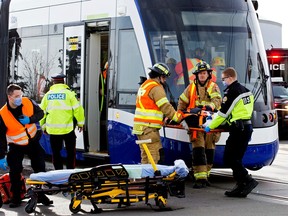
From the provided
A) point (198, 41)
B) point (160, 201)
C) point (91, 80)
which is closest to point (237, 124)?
point (160, 201)

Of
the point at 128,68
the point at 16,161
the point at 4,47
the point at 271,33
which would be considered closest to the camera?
the point at 16,161

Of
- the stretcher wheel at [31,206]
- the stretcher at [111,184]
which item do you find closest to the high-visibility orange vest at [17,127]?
the stretcher at [111,184]

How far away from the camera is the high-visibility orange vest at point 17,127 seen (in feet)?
30.7

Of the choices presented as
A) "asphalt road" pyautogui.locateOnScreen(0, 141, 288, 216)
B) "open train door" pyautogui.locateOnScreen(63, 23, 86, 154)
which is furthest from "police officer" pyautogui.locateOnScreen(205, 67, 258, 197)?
"open train door" pyautogui.locateOnScreen(63, 23, 86, 154)

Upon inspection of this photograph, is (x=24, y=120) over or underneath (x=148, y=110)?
underneath

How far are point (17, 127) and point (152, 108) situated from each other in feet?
5.97

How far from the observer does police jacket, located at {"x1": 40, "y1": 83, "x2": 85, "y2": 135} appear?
431 inches

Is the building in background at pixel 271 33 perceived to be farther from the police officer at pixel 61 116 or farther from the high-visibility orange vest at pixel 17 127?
the high-visibility orange vest at pixel 17 127

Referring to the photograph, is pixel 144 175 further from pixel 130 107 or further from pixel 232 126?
pixel 130 107

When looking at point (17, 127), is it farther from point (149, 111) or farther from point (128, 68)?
point (128, 68)

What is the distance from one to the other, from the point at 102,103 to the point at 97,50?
90cm

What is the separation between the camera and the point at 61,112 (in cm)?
1099

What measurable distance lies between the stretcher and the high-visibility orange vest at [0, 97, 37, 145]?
76cm

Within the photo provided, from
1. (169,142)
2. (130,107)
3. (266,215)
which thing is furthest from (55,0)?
(266,215)
